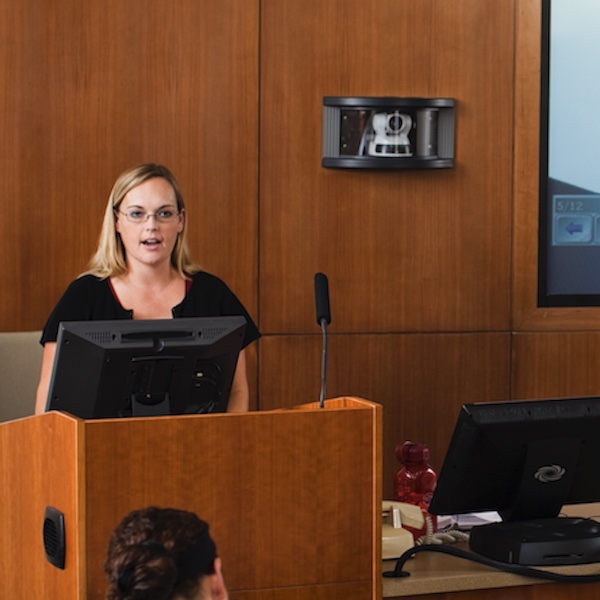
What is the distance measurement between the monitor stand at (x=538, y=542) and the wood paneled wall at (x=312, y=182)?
62.6 inches

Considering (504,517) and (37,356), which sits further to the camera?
(37,356)

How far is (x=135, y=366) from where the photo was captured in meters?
2.11

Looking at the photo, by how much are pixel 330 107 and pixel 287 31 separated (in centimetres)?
30

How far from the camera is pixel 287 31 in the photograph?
156 inches

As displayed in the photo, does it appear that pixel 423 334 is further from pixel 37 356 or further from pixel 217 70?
pixel 37 356

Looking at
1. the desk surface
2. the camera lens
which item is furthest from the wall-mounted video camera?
the desk surface

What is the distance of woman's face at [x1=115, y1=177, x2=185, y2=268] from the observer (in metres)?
2.94

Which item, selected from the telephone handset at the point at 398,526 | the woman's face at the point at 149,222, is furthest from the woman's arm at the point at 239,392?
the telephone handset at the point at 398,526

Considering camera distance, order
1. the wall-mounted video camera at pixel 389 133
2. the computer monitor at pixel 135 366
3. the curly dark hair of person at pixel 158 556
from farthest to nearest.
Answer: the wall-mounted video camera at pixel 389 133 < the computer monitor at pixel 135 366 < the curly dark hair of person at pixel 158 556

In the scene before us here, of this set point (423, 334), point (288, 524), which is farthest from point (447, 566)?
point (423, 334)

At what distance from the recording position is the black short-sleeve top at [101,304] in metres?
2.90

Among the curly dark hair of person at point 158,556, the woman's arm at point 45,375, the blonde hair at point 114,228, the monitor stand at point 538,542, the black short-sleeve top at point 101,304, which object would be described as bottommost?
the monitor stand at point 538,542

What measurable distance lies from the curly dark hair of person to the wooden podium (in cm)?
48

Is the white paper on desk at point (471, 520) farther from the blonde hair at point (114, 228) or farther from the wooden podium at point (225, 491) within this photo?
the blonde hair at point (114, 228)
